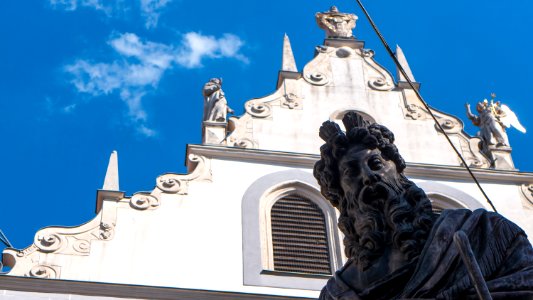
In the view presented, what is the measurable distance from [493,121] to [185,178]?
14.0ft

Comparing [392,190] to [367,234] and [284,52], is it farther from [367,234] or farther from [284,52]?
[284,52]

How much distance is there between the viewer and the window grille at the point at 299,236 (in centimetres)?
1146

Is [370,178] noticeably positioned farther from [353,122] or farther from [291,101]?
[291,101]

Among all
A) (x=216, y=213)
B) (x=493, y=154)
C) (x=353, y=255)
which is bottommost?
(x=353, y=255)

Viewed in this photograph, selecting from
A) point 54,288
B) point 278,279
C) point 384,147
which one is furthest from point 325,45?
point 384,147

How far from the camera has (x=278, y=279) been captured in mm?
11086

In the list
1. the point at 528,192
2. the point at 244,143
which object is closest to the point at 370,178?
the point at 244,143

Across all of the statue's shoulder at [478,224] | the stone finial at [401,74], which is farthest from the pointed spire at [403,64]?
the statue's shoulder at [478,224]

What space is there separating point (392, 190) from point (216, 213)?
26.3 feet

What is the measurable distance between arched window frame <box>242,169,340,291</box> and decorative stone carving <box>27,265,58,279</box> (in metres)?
1.94

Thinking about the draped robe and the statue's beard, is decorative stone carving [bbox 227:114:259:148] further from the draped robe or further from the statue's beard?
the draped robe

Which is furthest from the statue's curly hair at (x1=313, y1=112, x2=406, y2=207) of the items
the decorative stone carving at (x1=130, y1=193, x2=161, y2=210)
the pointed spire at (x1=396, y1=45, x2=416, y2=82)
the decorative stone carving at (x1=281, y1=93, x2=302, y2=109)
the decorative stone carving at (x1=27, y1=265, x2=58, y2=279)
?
the pointed spire at (x1=396, y1=45, x2=416, y2=82)

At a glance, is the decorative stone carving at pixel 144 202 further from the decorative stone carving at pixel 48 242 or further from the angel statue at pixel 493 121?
the angel statue at pixel 493 121

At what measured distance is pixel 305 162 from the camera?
12.6 metres
